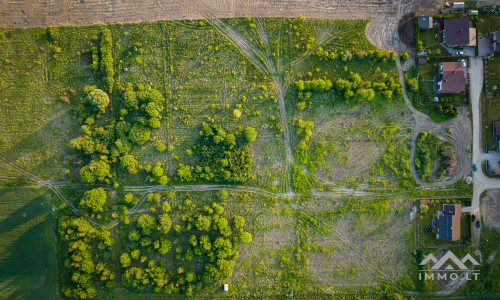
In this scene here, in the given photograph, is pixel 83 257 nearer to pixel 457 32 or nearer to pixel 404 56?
pixel 404 56

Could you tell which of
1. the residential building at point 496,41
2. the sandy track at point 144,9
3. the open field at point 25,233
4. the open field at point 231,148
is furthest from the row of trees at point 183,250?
the residential building at point 496,41

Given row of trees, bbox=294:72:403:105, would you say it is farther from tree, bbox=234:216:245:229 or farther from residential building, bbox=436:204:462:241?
residential building, bbox=436:204:462:241

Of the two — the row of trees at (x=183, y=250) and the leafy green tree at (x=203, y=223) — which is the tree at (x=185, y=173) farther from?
the leafy green tree at (x=203, y=223)

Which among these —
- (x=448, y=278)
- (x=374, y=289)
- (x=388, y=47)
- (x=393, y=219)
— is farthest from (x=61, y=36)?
(x=448, y=278)

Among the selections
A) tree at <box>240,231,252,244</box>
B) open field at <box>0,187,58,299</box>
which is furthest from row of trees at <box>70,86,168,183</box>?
tree at <box>240,231,252,244</box>

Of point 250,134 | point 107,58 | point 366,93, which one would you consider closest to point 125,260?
point 250,134

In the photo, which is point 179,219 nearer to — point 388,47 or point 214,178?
point 214,178
